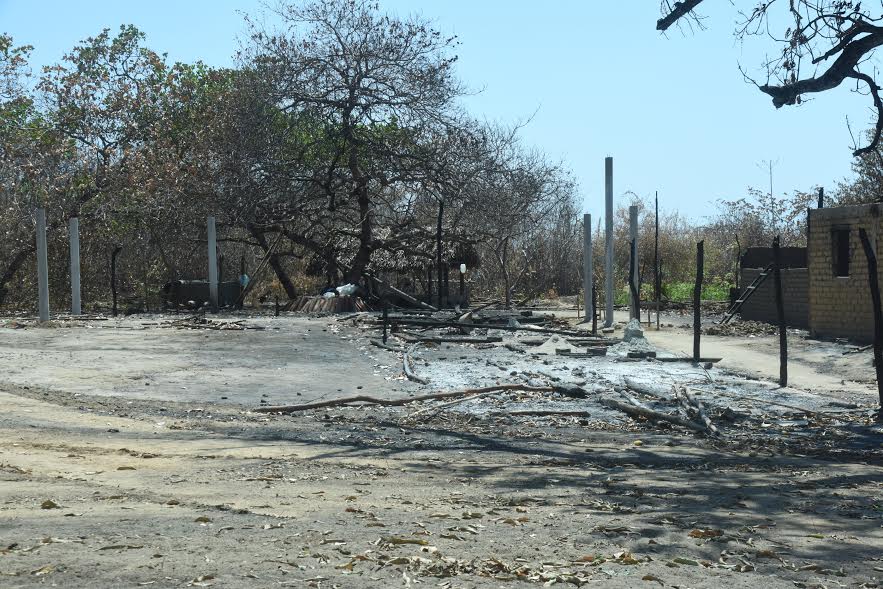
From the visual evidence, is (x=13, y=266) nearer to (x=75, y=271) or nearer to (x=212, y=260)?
(x=75, y=271)

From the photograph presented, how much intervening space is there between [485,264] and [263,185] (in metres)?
13.6

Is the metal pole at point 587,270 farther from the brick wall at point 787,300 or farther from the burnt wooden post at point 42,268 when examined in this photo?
the burnt wooden post at point 42,268

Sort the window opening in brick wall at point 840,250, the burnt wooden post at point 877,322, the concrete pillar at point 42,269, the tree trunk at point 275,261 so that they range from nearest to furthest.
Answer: the burnt wooden post at point 877,322 → the window opening in brick wall at point 840,250 → the concrete pillar at point 42,269 → the tree trunk at point 275,261

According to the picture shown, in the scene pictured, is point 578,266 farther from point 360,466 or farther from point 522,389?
point 360,466

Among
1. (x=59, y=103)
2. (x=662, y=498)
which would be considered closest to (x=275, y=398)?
(x=662, y=498)

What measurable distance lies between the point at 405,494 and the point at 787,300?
70.5 feet

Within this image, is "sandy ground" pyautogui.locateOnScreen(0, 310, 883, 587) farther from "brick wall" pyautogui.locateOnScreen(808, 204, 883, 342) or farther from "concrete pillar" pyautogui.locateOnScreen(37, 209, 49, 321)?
"concrete pillar" pyautogui.locateOnScreen(37, 209, 49, 321)

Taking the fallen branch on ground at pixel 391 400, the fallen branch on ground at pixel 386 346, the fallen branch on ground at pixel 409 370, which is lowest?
the fallen branch on ground at pixel 391 400

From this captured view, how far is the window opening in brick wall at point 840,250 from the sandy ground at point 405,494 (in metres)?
8.99

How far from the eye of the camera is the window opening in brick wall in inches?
863

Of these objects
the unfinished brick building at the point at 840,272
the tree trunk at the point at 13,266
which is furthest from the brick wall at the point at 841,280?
the tree trunk at the point at 13,266

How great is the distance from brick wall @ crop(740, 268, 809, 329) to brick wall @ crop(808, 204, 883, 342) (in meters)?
2.31

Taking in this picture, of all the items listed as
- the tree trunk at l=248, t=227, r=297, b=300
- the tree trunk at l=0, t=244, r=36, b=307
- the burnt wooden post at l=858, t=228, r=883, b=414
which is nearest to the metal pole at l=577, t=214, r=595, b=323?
the tree trunk at l=248, t=227, r=297, b=300

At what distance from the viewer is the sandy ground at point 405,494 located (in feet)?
17.1
